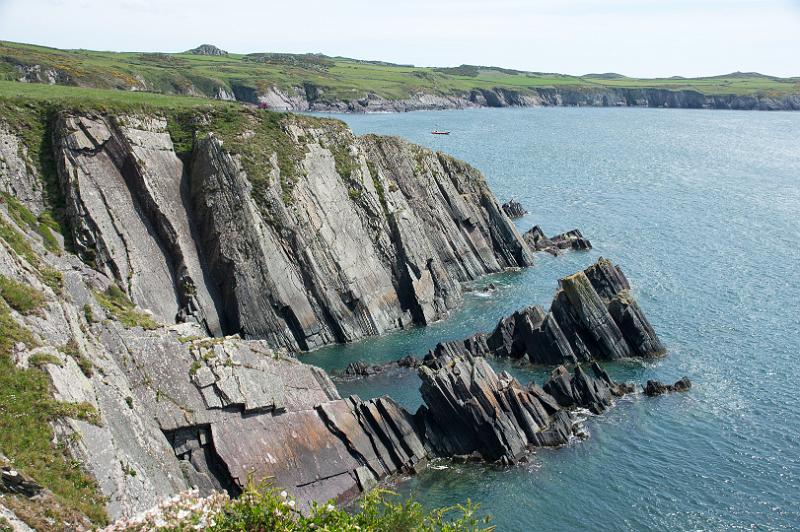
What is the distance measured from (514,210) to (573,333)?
187ft

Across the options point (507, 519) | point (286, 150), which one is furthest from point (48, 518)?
point (286, 150)

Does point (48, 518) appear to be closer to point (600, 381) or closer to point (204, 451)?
point (204, 451)

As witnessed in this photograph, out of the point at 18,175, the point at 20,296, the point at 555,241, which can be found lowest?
the point at 555,241

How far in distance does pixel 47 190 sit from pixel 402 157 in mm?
41531

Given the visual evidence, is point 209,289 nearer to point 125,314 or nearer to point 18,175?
point 18,175

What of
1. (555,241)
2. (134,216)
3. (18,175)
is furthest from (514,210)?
(18,175)

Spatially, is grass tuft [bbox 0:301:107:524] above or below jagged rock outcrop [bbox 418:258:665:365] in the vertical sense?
above

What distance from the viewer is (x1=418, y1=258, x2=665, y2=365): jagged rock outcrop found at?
66.6 metres

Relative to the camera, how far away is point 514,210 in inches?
4815

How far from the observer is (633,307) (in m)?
68.8

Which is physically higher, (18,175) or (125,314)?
(18,175)

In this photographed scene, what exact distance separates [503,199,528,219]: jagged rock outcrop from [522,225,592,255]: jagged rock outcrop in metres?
13.0

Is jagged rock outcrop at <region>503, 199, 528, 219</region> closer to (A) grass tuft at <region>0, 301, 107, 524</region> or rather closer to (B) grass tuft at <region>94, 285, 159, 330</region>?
(B) grass tuft at <region>94, 285, 159, 330</region>

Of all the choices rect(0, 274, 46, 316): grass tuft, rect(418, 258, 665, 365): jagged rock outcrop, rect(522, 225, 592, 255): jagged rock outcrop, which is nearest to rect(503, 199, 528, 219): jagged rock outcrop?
rect(522, 225, 592, 255): jagged rock outcrop
